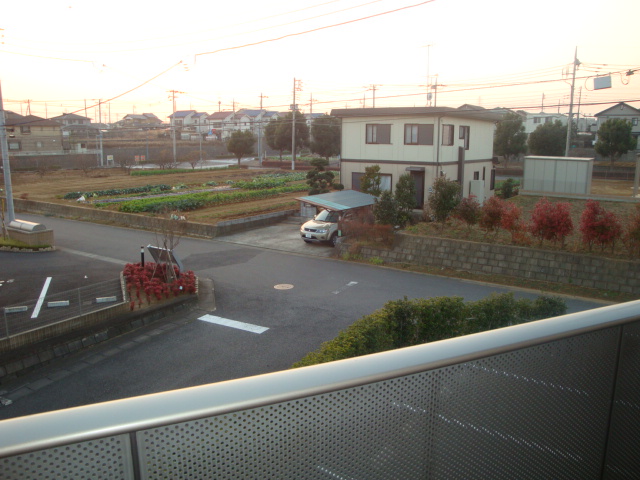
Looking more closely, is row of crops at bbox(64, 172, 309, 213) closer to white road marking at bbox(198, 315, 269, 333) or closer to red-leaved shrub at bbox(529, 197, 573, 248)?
white road marking at bbox(198, 315, 269, 333)

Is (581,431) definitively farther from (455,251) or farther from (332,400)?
(455,251)

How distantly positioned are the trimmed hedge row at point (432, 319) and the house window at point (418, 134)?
51.0 feet

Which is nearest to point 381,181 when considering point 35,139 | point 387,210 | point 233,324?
point 387,210

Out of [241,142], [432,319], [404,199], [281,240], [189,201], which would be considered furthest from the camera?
[241,142]

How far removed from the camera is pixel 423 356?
1685mm

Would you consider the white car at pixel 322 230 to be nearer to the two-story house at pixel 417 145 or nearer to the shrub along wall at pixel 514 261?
the shrub along wall at pixel 514 261

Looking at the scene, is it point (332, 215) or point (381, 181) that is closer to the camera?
point (332, 215)

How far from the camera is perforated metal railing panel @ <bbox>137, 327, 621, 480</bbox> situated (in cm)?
146

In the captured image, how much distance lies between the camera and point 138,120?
106 meters

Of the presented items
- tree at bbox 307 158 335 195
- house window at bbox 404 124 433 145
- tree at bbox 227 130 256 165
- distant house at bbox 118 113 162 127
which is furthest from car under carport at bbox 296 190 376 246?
distant house at bbox 118 113 162 127

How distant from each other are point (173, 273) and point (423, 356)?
1250 centimetres

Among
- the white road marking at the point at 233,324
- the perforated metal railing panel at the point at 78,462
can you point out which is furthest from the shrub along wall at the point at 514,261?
the perforated metal railing panel at the point at 78,462

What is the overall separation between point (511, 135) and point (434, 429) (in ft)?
154

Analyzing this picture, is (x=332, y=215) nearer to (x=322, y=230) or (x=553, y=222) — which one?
(x=322, y=230)
